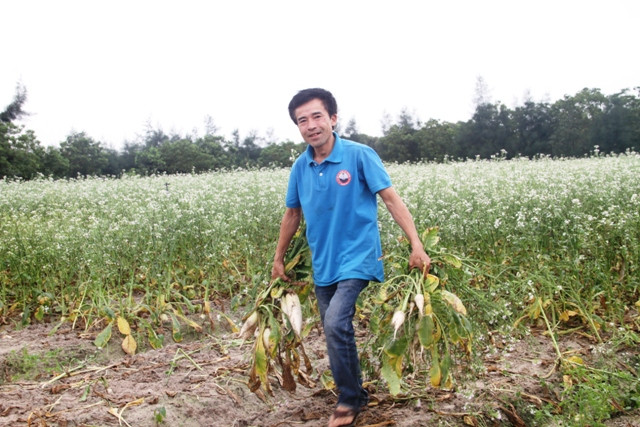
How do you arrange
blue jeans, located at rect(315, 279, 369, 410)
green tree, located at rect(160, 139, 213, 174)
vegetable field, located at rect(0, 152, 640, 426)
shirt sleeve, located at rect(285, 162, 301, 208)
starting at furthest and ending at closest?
green tree, located at rect(160, 139, 213, 174) < shirt sleeve, located at rect(285, 162, 301, 208) < vegetable field, located at rect(0, 152, 640, 426) < blue jeans, located at rect(315, 279, 369, 410)

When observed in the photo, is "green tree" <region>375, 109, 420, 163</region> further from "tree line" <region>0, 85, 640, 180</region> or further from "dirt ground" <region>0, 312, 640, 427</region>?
"dirt ground" <region>0, 312, 640, 427</region>

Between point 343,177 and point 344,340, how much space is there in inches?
38.6

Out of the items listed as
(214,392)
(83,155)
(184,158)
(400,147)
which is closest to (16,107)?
(83,155)

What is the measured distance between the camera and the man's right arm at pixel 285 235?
4035 millimetres

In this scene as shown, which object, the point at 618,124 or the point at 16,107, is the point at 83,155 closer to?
the point at 16,107

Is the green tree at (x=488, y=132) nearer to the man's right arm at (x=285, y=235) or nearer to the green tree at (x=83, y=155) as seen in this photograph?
the green tree at (x=83, y=155)

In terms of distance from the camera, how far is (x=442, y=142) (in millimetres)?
46594

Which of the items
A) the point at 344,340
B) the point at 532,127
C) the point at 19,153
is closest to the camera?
the point at 344,340

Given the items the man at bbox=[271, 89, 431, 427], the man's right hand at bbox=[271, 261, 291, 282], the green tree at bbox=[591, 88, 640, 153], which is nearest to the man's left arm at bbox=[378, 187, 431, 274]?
the man at bbox=[271, 89, 431, 427]

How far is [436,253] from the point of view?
12.5ft

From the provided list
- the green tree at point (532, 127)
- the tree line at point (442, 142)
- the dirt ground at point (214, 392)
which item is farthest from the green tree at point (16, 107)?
the dirt ground at point (214, 392)

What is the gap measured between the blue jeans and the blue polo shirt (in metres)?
0.10

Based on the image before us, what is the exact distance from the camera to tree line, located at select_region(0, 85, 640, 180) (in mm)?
38656

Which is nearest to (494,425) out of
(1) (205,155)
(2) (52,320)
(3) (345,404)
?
(3) (345,404)
